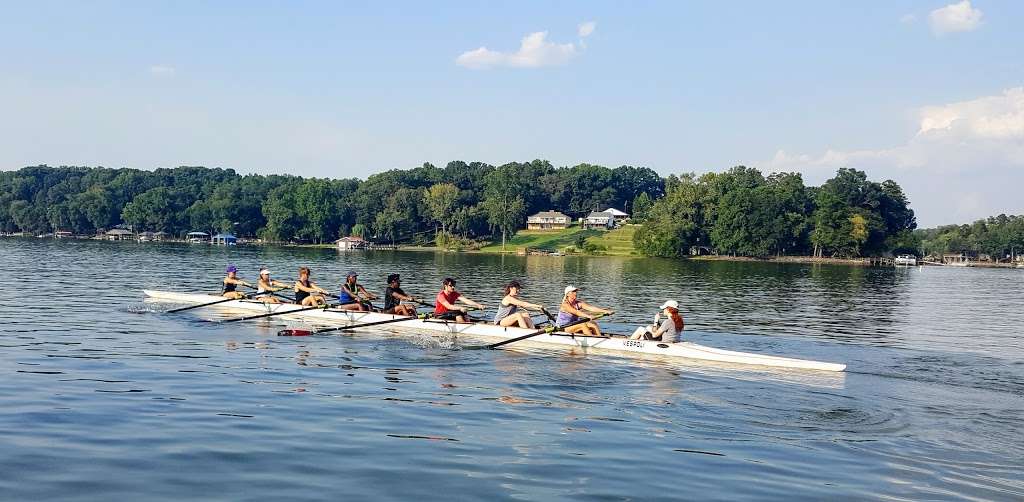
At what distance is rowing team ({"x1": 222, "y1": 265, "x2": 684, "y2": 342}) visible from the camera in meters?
22.3

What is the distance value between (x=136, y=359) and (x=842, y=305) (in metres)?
37.3

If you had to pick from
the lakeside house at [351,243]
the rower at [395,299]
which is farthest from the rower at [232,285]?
the lakeside house at [351,243]

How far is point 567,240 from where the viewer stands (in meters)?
172

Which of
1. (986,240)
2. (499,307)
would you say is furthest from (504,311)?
(986,240)

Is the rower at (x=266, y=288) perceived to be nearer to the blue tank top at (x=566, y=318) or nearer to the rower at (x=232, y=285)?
the rower at (x=232, y=285)

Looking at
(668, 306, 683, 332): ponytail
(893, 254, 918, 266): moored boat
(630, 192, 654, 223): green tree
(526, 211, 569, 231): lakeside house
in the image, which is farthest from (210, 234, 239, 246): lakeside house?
(668, 306, 683, 332): ponytail

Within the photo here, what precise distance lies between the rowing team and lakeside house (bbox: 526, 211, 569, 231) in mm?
161158

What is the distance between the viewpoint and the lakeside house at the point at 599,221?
631ft

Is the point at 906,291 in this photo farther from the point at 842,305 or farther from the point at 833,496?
the point at 833,496

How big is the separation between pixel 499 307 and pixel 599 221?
166761 mm

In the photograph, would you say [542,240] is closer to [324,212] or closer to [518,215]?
[518,215]

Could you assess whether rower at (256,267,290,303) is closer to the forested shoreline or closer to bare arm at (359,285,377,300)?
bare arm at (359,285,377,300)

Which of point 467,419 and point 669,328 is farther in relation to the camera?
point 669,328

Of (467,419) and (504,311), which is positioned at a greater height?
(504,311)
